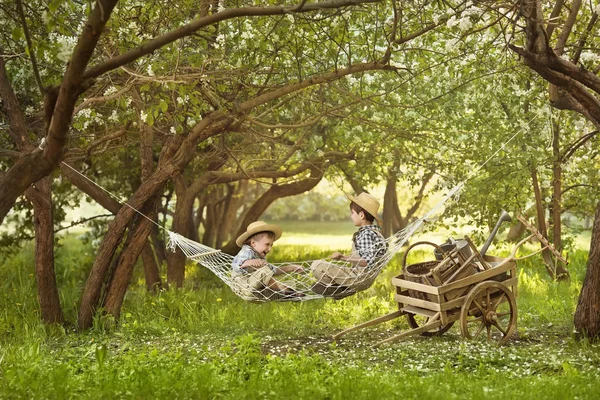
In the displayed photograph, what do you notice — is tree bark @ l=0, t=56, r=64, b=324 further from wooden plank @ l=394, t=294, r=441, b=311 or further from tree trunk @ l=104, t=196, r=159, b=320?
wooden plank @ l=394, t=294, r=441, b=311

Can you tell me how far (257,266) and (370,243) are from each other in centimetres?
92

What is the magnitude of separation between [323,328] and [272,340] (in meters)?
0.82

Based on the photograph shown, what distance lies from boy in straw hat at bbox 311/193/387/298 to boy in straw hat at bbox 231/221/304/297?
0.23 meters

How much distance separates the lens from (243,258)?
6824 mm

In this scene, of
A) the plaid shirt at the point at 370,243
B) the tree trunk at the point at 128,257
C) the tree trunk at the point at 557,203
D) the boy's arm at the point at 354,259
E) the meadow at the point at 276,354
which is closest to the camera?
the meadow at the point at 276,354

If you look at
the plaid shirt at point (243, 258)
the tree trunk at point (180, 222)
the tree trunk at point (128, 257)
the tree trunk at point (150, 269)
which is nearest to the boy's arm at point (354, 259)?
the plaid shirt at point (243, 258)

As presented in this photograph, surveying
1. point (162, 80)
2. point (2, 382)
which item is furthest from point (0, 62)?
point (2, 382)

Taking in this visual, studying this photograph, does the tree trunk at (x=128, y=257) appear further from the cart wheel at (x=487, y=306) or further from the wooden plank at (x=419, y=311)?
the cart wheel at (x=487, y=306)

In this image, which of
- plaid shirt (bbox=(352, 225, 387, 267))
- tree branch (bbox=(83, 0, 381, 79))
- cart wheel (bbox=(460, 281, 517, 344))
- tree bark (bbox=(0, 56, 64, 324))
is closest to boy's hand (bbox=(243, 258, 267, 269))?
plaid shirt (bbox=(352, 225, 387, 267))

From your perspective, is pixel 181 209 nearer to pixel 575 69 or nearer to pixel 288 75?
pixel 288 75

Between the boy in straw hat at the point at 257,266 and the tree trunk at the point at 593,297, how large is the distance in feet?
7.05

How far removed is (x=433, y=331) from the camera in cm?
699

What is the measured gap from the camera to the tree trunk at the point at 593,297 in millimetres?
6207

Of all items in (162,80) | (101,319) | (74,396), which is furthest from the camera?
(101,319)
